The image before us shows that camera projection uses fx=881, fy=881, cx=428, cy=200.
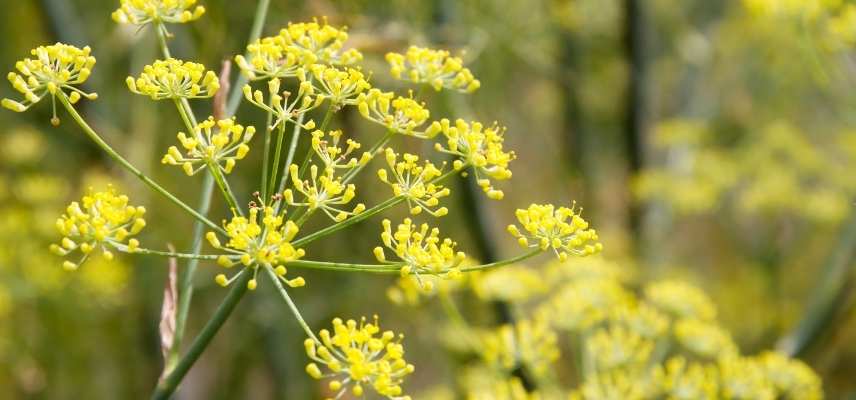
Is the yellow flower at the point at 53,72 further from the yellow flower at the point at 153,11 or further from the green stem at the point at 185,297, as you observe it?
the green stem at the point at 185,297

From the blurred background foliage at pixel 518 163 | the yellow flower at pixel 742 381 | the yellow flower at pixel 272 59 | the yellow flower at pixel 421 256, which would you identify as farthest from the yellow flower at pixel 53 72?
the yellow flower at pixel 742 381

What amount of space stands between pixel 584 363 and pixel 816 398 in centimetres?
74

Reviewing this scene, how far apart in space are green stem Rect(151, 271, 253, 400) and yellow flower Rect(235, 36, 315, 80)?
1.22 ft

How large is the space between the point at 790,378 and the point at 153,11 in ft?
6.42

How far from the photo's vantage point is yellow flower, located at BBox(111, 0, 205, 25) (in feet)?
4.95

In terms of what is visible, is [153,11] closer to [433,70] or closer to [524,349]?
[433,70]

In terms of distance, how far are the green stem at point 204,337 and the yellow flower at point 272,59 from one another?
0.37 metres

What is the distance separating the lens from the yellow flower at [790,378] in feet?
8.09

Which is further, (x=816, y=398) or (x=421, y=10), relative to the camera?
(x=421, y=10)

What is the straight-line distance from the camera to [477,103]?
4.75 meters

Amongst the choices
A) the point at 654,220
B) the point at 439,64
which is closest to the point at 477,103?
the point at 654,220

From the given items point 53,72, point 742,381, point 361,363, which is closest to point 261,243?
point 361,363

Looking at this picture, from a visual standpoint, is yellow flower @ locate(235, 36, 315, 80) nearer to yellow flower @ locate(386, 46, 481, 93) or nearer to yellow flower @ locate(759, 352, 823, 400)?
yellow flower @ locate(386, 46, 481, 93)

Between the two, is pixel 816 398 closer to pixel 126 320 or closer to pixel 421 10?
pixel 421 10
